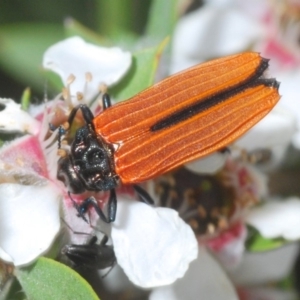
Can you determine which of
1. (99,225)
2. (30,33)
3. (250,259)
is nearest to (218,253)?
(250,259)

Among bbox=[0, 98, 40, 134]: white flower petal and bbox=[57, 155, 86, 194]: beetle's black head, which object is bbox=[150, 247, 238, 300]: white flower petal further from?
bbox=[0, 98, 40, 134]: white flower petal

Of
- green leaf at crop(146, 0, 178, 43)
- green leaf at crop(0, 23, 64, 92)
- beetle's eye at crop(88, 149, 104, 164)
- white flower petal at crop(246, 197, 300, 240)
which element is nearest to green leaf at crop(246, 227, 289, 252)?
white flower petal at crop(246, 197, 300, 240)

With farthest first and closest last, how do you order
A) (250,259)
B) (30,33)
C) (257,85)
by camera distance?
(30,33), (250,259), (257,85)

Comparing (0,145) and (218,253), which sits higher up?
(0,145)

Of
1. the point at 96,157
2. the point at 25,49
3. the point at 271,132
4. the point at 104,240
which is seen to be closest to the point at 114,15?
the point at 25,49

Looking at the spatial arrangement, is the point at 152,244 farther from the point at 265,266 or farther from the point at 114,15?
the point at 114,15

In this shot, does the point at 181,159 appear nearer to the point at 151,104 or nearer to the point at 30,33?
the point at 151,104

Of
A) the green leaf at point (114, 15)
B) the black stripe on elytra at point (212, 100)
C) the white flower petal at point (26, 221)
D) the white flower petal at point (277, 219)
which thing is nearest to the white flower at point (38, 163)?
the white flower petal at point (26, 221)
